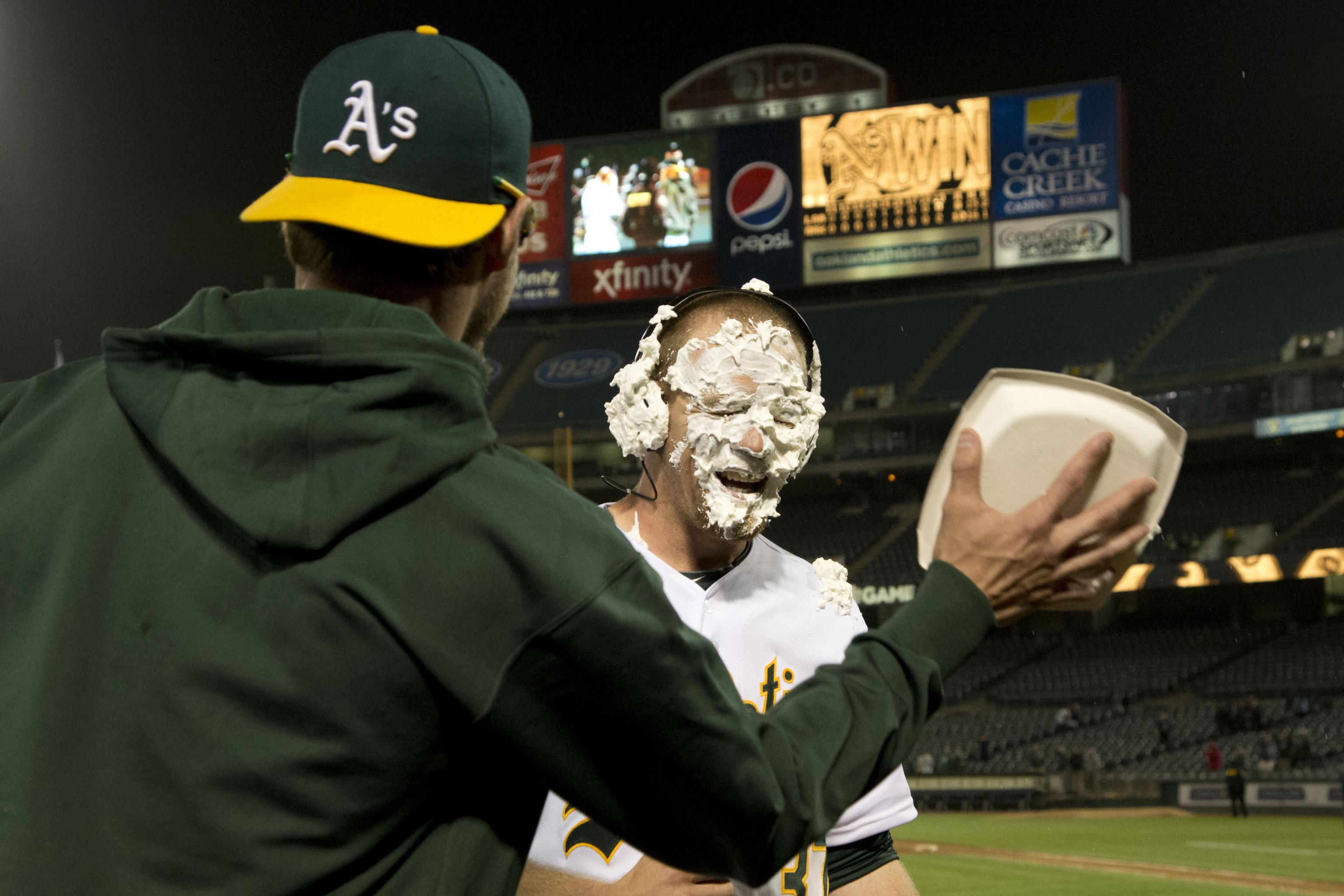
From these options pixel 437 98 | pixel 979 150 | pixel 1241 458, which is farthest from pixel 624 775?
pixel 1241 458

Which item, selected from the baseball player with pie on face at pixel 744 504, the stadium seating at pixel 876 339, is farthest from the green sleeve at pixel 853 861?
the stadium seating at pixel 876 339

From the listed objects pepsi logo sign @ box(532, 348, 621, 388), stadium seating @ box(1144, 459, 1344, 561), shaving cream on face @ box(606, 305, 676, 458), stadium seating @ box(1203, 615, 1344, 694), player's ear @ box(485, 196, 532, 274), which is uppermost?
player's ear @ box(485, 196, 532, 274)

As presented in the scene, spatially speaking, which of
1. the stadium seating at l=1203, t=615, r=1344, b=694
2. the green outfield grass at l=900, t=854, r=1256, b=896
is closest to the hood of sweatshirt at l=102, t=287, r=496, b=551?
the green outfield grass at l=900, t=854, r=1256, b=896

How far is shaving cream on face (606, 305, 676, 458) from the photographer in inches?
140

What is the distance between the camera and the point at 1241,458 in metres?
38.9

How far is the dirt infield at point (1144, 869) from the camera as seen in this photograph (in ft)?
49.7

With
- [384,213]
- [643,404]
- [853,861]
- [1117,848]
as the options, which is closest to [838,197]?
[1117,848]

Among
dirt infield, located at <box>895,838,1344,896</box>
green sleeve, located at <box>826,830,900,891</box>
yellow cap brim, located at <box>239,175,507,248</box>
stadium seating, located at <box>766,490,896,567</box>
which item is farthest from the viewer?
stadium seating, located at <box>766,490,896,567</box>

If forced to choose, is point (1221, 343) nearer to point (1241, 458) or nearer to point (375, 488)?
point (1241, 458)

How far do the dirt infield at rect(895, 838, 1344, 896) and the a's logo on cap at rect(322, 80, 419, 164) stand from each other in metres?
13.3

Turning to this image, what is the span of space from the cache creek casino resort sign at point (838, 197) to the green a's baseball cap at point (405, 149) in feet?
119

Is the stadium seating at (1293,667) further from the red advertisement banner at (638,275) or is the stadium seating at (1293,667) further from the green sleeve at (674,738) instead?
the green sleeve at (674,738)

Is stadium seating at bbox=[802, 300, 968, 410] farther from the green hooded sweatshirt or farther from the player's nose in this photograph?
the green hooded sweatshirt

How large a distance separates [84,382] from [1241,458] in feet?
134
